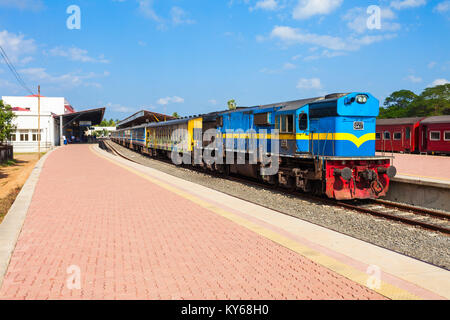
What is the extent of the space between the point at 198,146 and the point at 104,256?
623 inches

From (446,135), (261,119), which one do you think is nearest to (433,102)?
(446,135)

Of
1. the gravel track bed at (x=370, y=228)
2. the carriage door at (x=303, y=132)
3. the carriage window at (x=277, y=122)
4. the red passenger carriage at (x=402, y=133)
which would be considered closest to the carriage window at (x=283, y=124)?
the carriage window at (x=277, y=122)

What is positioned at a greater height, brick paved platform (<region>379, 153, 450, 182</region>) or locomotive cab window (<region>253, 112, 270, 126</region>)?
locomotive cab window (<region>253, 112, 270, 126</region>)

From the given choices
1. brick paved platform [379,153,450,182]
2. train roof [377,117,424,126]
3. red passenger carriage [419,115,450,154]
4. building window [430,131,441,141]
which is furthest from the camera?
train roof [377,117,424,126]

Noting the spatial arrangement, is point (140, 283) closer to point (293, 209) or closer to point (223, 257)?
point (223, 257)

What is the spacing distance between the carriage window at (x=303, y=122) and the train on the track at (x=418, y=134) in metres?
16.0

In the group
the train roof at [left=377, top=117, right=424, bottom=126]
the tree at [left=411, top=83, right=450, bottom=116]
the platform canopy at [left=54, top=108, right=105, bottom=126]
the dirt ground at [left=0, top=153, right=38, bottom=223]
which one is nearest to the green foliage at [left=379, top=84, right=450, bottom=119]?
the tree at [left=411, top=83, right=450, bottom=116]

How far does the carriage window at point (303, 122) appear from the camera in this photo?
12625 millimetres

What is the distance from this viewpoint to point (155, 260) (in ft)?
19.1

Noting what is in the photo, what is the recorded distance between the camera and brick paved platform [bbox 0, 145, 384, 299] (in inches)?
182

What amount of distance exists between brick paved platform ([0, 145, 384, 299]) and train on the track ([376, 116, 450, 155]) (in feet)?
72.7

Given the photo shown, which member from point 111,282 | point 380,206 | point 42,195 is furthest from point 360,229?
point 42,195

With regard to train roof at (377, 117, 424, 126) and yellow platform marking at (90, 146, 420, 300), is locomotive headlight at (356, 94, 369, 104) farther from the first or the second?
train roof at (377, 117, 424, 126)

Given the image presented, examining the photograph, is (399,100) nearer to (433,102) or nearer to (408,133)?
(433,102)
